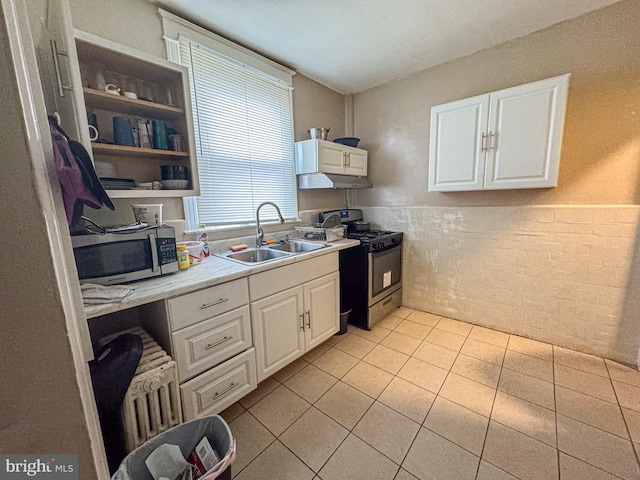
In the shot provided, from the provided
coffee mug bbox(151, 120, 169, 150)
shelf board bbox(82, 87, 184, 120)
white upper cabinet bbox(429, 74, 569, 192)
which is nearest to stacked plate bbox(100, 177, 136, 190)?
coffee mug bbox(151, 120, 169, 150)

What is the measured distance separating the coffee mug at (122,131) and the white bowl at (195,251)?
2.19 ft

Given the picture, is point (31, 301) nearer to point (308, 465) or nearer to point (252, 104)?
point (308, 465)

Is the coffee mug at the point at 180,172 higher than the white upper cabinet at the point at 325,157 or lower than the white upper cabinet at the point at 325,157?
lower

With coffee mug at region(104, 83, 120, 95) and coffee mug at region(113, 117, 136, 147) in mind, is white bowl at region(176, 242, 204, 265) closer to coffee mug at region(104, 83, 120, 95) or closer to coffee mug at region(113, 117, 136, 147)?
coffee mug at region(113, 117, 136, 147)

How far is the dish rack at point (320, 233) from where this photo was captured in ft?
8.11

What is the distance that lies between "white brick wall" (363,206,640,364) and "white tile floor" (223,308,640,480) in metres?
0.23

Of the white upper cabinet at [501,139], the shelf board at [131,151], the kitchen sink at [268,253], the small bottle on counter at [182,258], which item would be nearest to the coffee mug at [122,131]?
the shelf board at [131,151]

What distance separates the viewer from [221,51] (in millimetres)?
2014

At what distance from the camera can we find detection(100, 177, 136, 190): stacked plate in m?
1.37

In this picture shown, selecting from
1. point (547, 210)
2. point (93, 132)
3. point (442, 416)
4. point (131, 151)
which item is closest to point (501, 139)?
point (547, 210)

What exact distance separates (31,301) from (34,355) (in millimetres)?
82

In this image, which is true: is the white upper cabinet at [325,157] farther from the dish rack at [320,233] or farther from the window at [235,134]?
the dish rack at [320,233]

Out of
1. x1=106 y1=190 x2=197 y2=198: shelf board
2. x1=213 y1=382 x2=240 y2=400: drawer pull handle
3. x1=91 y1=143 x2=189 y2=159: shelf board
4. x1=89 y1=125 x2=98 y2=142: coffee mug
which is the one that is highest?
x1=89 y1=125 x2=98 y2=142: coffee mug

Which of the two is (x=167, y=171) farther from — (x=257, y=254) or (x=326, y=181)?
(x=326, y=181)
